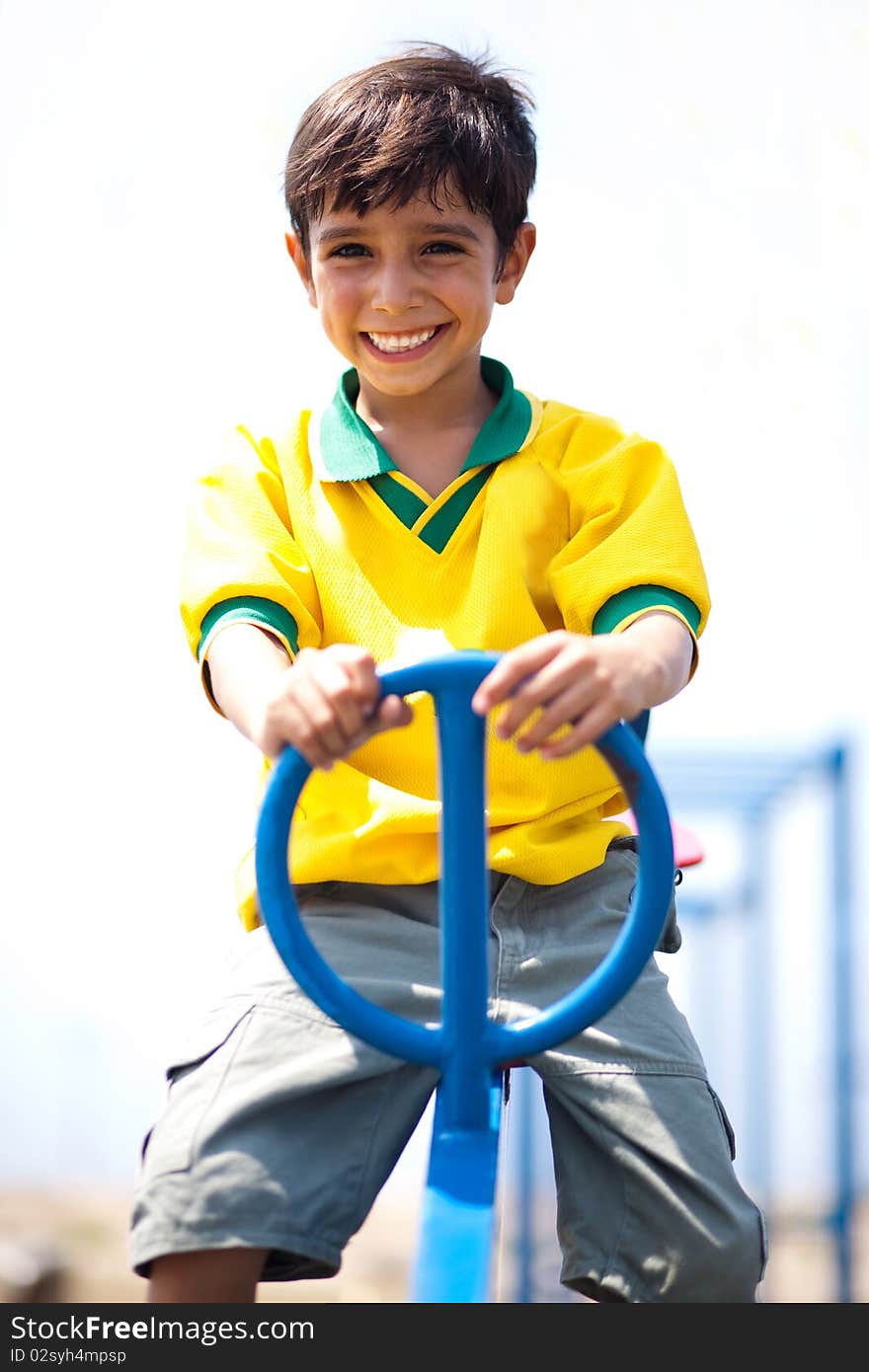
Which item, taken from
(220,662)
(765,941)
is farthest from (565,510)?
(765,941)

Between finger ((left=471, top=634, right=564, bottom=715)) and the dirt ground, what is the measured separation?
2.44 m

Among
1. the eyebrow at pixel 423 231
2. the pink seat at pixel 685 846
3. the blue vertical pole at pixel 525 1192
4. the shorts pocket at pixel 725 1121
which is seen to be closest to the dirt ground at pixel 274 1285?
the blue vertical pole at pixel 525 1192

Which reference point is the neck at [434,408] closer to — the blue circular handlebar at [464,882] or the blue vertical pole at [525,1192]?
the blue circular handlebar at [464,882]

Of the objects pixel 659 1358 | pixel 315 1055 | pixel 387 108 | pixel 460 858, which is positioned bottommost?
pixel 659 1358

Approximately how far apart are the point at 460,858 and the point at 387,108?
0.77 metres

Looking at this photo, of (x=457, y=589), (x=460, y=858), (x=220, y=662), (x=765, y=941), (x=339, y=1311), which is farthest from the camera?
(x=765, y=941)

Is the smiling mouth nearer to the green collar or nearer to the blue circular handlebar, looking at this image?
the green collar

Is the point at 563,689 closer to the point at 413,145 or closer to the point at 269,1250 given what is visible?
the point at 269,1250

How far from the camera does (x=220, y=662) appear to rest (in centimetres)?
126

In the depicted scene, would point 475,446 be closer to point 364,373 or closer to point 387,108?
point 364,373

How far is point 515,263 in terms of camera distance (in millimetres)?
1568

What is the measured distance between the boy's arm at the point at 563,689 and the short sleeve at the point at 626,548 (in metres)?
0.24

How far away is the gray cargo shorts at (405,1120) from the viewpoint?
1121mm

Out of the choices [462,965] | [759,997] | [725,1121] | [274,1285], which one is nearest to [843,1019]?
[759,997]
